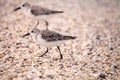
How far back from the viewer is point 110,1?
48.3 feet

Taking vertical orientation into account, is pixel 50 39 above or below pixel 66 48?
above

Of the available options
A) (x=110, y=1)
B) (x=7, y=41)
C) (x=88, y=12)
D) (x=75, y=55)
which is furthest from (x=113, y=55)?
→ (x=110, y=1)

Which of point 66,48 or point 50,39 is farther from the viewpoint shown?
point 66,48

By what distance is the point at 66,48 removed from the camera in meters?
7.77

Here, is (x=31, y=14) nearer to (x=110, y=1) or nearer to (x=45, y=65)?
(x=45, y=65)

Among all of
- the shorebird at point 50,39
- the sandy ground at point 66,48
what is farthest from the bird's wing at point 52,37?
the sandy ground at point 66,48

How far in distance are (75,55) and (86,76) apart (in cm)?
113

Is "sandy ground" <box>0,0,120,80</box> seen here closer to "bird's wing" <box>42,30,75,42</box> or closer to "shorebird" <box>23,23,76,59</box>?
"shorebird" <box>23,23,76,59</box>

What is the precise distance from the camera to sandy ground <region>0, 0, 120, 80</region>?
6.39 metres

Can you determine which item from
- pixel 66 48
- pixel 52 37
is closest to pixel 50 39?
pixel 52 37

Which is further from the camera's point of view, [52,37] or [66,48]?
[66,48]

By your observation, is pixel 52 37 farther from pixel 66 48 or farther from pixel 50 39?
pixel 66 48

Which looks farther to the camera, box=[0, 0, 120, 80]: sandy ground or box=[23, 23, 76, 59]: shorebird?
box=[23, 23, 76, 59]: shorebird

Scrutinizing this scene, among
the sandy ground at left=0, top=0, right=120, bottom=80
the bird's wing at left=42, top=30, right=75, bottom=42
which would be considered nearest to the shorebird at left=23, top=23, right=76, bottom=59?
the bird's wing at left=42, top=30, right=75, bottom=42
